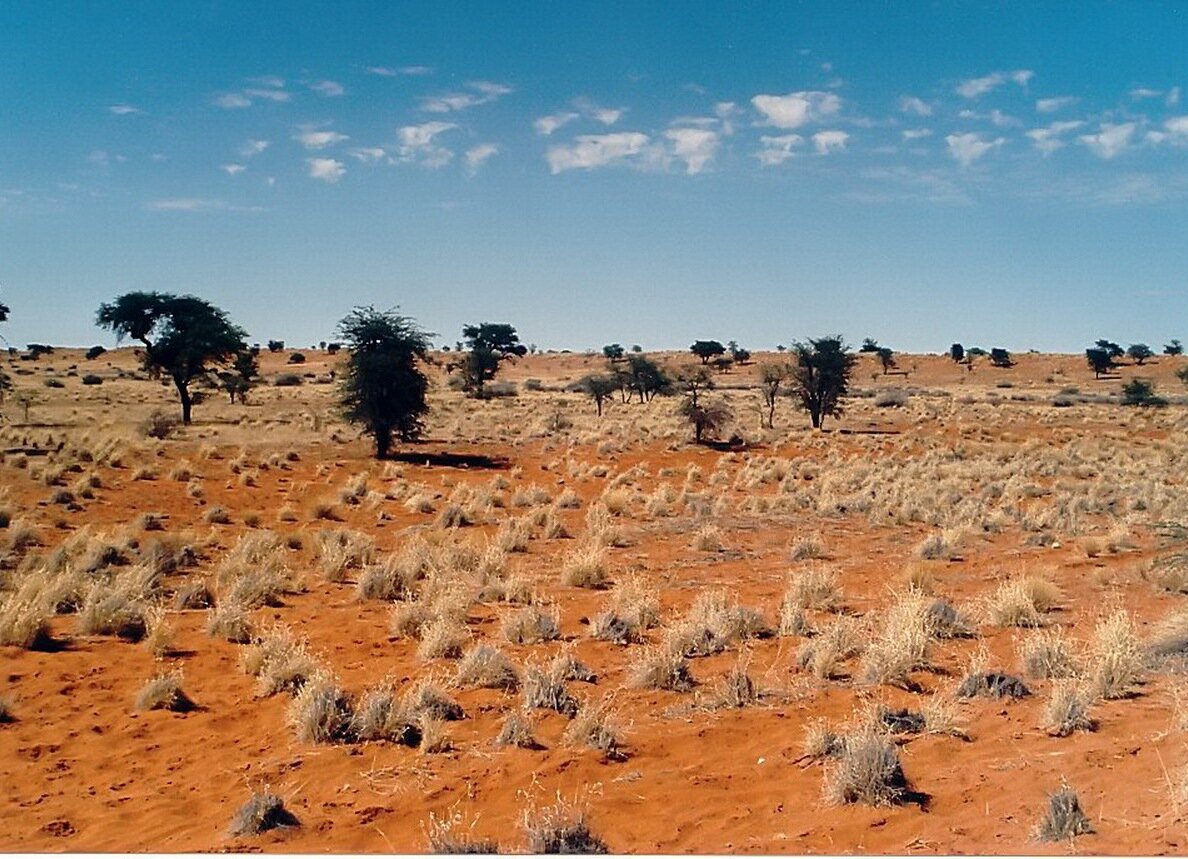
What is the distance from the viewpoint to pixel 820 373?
157ft

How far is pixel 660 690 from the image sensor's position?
29.6 feet

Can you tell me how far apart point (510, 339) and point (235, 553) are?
74880mm

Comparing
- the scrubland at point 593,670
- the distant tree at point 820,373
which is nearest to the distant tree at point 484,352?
the distant tree at point 820,373

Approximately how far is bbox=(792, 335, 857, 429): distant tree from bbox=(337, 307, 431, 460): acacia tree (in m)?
22.4

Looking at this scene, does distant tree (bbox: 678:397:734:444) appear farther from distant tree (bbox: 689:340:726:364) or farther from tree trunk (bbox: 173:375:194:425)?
distant tree (bbox: 689:340:726:364)

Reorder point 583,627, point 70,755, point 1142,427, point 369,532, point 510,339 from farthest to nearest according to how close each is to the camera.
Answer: point 510,339, point 1142,427, point 369,532, point 583,627, point 70,755

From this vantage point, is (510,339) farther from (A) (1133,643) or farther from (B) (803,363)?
(A) (1133,643)

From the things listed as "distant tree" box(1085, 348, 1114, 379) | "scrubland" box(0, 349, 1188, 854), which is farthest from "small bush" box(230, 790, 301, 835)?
"distant tree" box(1085, 348, 1114, 379)

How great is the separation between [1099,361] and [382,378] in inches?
3614

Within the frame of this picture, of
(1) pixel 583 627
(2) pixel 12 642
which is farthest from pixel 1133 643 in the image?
(2) pixel 12 642

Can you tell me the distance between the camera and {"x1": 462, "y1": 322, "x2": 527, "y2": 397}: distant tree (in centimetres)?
7598

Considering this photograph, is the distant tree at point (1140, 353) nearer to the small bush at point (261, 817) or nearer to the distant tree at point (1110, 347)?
the distant tree at point (1110, 347)

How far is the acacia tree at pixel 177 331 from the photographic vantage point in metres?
44.4

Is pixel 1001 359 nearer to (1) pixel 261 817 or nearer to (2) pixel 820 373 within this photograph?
(2) pixel 820 373
